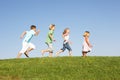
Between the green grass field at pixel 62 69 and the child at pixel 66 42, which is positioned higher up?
the child at pixel 66 42

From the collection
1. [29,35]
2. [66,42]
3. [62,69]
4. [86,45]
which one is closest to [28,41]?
[29,35]

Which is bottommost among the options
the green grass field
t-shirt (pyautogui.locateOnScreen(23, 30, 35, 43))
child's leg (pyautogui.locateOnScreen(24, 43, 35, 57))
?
the green grass field

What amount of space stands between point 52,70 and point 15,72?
2.18m

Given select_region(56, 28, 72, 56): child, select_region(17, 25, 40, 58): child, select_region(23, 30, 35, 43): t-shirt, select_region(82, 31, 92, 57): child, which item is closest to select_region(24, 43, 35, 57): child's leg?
select_region(17, 25, 40, 58): child

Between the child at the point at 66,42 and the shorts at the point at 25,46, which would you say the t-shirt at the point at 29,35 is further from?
the child at the point at 66,42

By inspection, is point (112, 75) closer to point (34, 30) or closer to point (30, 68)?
point (30, 68)

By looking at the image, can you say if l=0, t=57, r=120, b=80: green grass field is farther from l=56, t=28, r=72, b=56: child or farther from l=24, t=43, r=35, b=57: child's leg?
l=56, t=28, r=72, b=56: child

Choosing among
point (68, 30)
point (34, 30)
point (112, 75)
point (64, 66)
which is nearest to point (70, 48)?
point (68, 30)

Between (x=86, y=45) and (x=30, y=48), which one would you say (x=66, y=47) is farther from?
(x=30, y=48)

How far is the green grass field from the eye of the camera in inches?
753

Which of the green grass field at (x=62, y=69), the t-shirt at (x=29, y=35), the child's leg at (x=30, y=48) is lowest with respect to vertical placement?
the green grass field at (x=62, y=69)

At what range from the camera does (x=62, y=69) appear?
20.5 metres

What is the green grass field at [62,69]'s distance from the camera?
19125 mm

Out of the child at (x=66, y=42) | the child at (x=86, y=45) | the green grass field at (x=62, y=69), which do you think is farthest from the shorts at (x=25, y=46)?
the child at (x=86, y=45)
